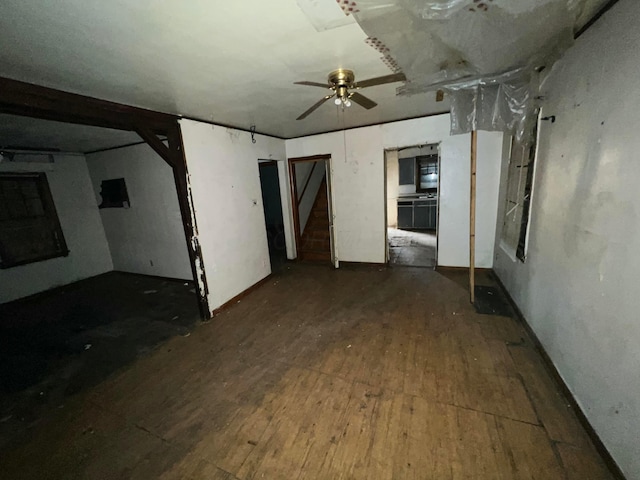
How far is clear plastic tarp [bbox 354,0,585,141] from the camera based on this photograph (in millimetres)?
1094

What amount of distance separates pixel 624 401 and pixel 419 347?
1.23 metres

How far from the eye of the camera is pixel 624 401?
1.17 m

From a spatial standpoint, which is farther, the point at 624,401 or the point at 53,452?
the point at 53,452

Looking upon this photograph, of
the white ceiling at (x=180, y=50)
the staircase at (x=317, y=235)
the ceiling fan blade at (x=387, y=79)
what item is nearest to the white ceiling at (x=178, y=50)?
the white ceiling at (x=180, y=50)

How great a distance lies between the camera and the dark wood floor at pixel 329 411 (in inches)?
53.3

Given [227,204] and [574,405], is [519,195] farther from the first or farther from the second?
[227,204]

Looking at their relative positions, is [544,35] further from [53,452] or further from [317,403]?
[53,452]

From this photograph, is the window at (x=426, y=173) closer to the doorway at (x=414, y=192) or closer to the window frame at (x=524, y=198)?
the doorway at (x=414, y=192)

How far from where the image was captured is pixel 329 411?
1679mm

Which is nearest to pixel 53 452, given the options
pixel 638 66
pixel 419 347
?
pixel 419 347

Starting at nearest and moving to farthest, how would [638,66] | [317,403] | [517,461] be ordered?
[638,66] < [517,461] < [317,403]

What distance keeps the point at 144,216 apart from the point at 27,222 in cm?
176

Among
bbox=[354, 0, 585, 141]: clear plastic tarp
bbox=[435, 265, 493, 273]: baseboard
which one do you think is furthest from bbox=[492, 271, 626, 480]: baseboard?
bbox=[354, 0, 585, 141]: clear plastic tarp

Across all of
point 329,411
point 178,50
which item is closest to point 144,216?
point 178,50
